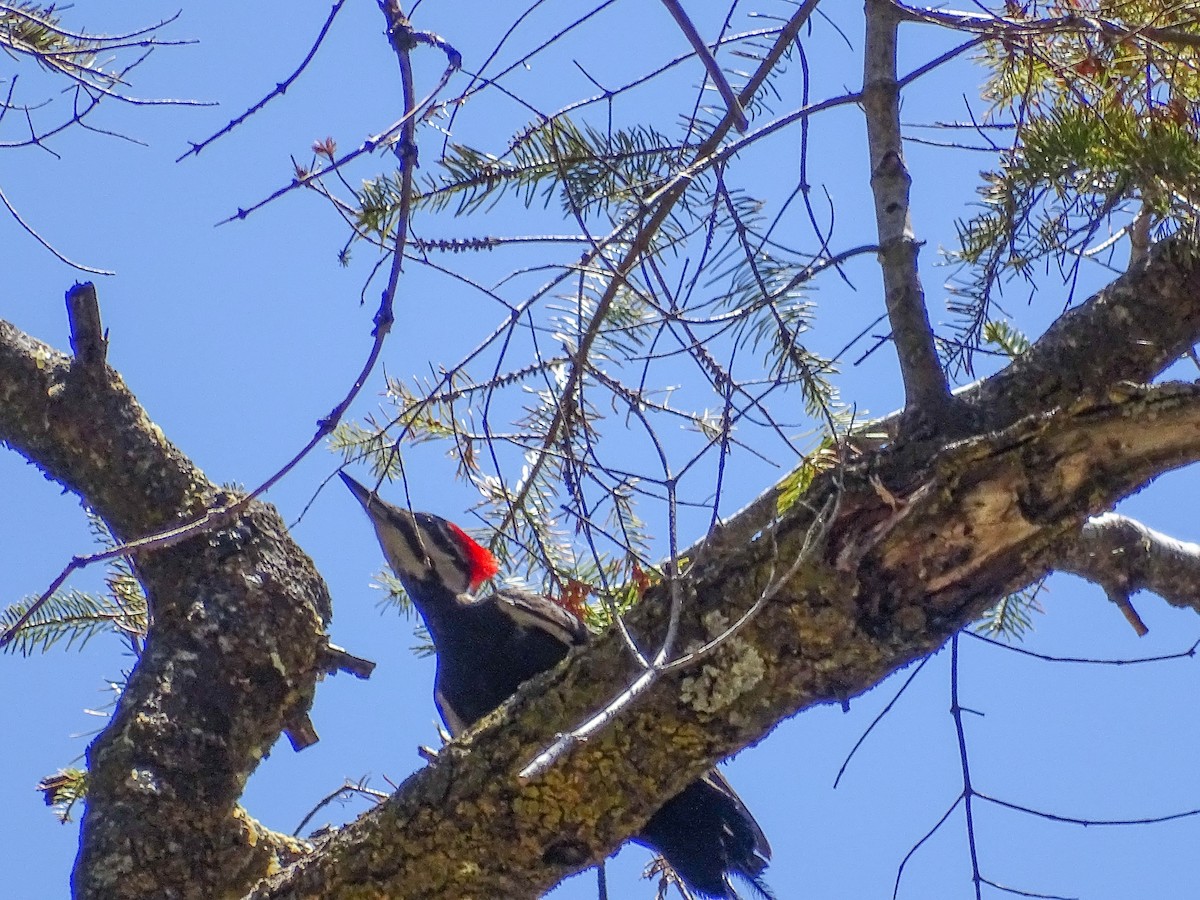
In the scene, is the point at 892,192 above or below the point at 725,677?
above

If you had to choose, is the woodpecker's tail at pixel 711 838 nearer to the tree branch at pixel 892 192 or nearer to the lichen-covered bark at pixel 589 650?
the lichen-covered bark at pixel 589 650

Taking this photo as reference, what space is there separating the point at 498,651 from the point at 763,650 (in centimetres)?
116

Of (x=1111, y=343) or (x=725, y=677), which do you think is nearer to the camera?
(x=725, y=677)

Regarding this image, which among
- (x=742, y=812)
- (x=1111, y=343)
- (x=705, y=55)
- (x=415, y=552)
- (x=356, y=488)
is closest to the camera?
(x=705, y=55)

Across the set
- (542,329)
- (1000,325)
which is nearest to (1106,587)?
(1000,325)

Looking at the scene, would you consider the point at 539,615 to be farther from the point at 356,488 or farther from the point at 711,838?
the point at 711,838

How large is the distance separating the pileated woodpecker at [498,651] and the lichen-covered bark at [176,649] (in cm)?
27

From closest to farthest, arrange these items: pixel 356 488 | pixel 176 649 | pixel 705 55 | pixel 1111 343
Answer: pixel 705 55 < pixel 1111 343 < pixel 176 649 < pixel 356 488

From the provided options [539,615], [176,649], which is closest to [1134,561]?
[539,615]

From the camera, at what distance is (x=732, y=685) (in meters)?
1.38

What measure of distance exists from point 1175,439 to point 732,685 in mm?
553

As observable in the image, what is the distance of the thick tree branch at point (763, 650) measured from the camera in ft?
4.18

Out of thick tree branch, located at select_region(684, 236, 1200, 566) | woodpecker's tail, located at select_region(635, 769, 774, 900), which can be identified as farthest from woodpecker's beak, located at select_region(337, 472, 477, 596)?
thick tree branch, located at select_region(684, 236, 1200, 566)

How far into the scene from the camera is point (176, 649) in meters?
1.88
